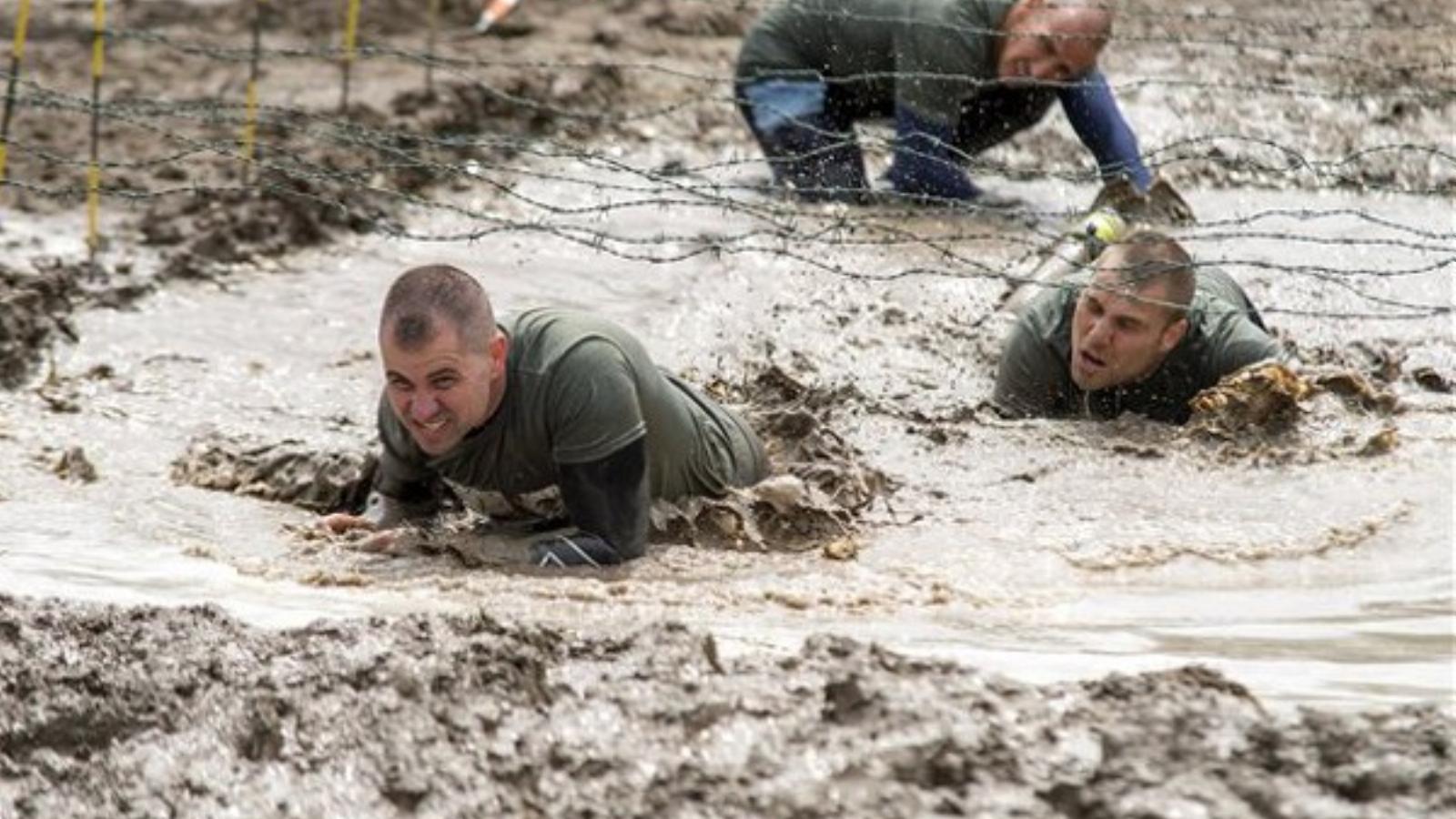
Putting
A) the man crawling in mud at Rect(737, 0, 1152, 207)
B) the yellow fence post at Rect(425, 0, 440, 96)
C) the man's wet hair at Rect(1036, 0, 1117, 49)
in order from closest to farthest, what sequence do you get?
the man's wet hair at Rect(1036, 0, 1117, 49)
the man crawling in mud at Rect(737, 0, 1152, 207)
the yellow fence post at Rect(425, 0, 440, 96)

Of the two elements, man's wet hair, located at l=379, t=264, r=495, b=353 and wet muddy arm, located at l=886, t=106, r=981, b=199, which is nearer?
man's wet hair, located at l=379, t=264, r=495, b=353

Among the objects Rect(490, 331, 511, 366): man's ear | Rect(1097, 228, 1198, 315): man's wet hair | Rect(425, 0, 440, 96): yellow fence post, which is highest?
Rect(425, 0, 440, 96): yellow fence post

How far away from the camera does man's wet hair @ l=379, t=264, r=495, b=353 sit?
22.8 ft

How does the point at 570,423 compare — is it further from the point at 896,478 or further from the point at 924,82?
the point at 924,82

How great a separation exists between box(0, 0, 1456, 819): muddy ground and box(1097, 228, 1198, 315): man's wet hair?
31cm

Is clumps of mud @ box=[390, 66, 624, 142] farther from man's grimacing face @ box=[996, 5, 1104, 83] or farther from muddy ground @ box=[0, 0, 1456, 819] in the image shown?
man's grimacing face @ box=[996, 5, 1104, 83]

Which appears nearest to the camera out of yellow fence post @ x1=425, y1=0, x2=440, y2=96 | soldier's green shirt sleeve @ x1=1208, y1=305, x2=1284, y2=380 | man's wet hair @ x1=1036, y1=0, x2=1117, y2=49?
soldier's green shirt sleeve @ x1=1208, y1=305, x2=1284, y2=380

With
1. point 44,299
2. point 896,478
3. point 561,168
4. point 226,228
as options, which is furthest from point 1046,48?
point 44,299

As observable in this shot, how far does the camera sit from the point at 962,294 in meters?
10.2

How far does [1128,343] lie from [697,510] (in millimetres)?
1709

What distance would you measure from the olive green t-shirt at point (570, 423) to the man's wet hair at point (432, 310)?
0.20 metres

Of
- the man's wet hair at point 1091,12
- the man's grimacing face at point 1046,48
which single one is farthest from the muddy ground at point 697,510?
the man's wet hair at point 1091,12

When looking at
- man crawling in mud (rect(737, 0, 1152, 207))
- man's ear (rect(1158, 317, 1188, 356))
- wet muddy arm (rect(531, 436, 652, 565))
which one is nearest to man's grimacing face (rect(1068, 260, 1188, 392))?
man's ear (rect(1158, 317, 1188, 356))

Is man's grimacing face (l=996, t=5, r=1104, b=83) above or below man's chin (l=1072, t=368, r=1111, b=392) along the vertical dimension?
above
